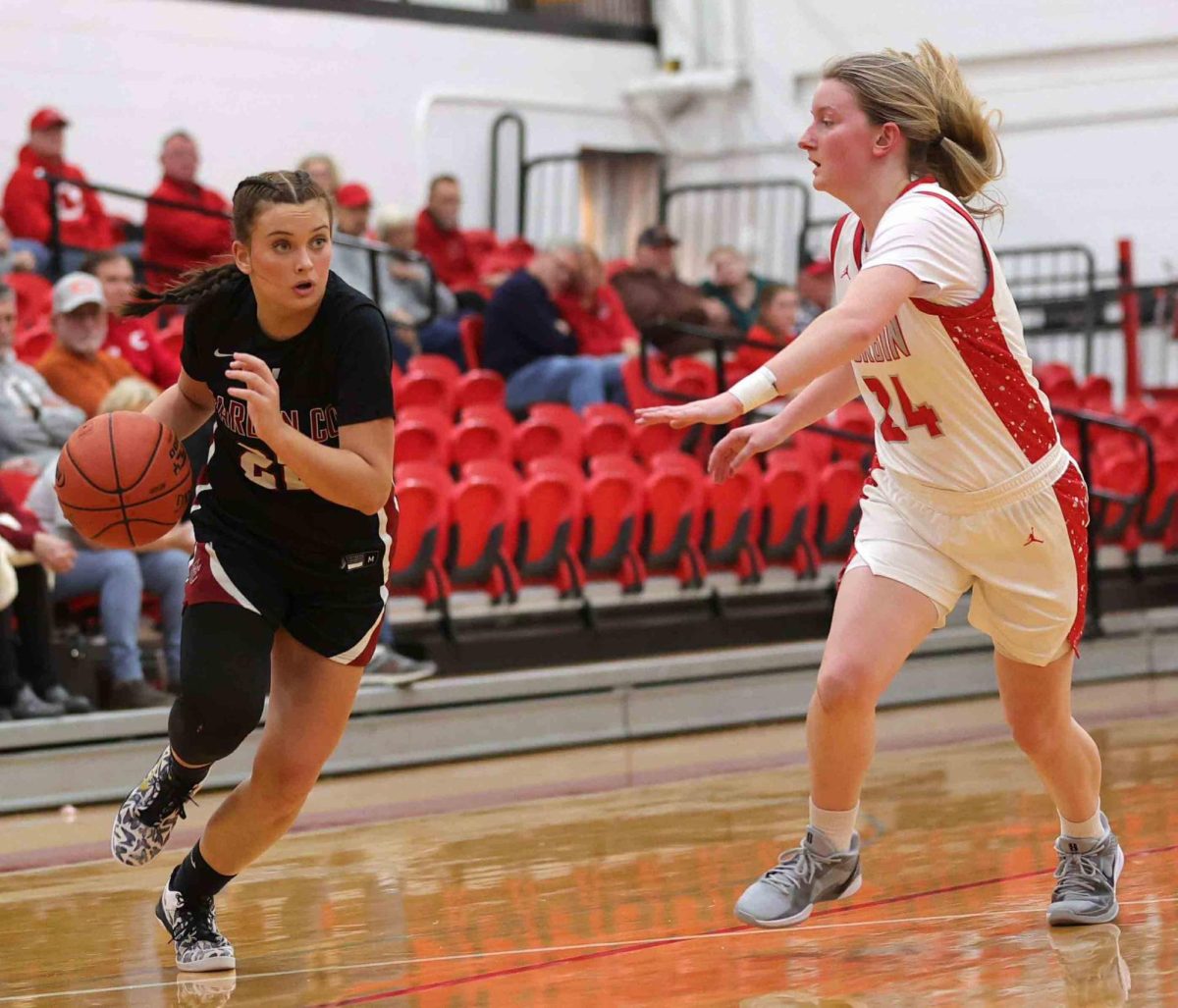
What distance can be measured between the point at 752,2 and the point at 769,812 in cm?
1003

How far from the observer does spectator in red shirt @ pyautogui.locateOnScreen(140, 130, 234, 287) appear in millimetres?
9305

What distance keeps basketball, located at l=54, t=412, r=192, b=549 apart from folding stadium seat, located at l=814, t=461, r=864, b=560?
222 inches

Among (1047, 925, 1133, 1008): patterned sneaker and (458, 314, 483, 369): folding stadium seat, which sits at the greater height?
(458, 314, 483, 369): folding stadium seat

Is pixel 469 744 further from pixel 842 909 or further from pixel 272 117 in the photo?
pixel 272 117

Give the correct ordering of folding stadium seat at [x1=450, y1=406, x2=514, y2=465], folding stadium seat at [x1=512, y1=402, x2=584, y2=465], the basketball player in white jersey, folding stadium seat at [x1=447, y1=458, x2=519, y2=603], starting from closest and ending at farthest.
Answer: the basketball player in white jersey, folding stadium seat at [x1=447, y1=458, x2=519, y2=603], folding stadium seat at [x1=450, y1=406, x2=514, y2=465], folding stadium seat at [x1=512, y1=402, x2=584, y2=465]

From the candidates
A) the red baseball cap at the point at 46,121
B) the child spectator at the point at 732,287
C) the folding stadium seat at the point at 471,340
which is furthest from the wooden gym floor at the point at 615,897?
the child spectator at the point at 732,287

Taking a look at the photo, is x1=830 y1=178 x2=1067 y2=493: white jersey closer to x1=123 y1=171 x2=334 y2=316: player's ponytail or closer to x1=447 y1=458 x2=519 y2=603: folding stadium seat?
x1=123 y1=171 x2=334 y2=316: player's ponytail

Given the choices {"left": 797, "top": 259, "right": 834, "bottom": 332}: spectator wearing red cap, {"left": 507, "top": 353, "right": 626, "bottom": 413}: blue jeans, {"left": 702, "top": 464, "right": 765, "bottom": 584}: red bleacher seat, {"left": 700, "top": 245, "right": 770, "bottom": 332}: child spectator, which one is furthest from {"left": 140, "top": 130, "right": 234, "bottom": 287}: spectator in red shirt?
{"left": 797, "top": 259, "right": 834, "bottom": 332}: spectator wearing red cap

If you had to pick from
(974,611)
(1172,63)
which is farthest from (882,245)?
(1172,63)

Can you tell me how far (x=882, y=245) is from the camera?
11.6 ft

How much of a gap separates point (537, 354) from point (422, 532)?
86.9 inches

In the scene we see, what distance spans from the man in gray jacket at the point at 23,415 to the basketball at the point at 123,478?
3.26 metres

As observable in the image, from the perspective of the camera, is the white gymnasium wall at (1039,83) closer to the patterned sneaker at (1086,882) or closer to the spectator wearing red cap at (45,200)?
the spectator wearing red cap at (45,200)

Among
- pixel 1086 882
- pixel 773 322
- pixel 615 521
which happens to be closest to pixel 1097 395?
pixel 773 322
